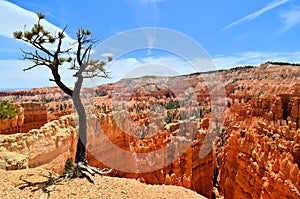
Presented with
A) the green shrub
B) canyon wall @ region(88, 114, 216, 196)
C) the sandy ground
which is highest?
the green shrub

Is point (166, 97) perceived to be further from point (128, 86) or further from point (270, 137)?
point (270, 137)

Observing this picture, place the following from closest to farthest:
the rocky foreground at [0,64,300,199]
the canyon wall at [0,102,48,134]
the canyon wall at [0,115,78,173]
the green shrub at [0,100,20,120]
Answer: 1. the canyon wall at [0,115,78,173]
2. the rocky foreground at [0,64,300,199]
3. the green shrub at [0,100,20,120]
4. the canyon wall at [0,102,48,134]

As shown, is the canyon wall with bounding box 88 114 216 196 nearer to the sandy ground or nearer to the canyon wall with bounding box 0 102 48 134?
the canyon wall with bounding box 0 102 48 134

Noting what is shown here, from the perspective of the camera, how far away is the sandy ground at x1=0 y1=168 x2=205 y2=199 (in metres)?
5.43

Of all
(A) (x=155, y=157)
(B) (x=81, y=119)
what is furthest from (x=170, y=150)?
(B) (x=81, y=119)

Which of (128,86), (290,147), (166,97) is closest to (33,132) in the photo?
(290,147)

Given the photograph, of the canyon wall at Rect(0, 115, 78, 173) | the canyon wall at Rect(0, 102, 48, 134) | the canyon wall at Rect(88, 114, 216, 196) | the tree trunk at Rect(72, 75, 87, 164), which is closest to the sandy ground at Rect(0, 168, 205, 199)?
the tree trunk at Rect(72, 75, 87, 164)

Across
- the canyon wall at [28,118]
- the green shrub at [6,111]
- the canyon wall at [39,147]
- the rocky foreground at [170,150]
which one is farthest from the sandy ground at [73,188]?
the canyon wall at [28,118]

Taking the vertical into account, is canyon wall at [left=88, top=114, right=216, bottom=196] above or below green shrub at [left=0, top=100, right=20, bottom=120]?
below

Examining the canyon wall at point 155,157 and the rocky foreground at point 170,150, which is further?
the canyon wall at point 155,157

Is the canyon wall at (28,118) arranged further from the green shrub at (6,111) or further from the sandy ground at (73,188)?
the sandy ground at (73,188)

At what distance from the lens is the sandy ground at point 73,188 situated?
5.43 metres

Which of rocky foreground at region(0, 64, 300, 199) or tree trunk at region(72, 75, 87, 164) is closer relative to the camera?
tree trunk at region(72, 75, 87, 164)

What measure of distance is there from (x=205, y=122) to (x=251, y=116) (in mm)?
9029
